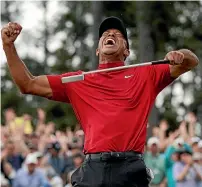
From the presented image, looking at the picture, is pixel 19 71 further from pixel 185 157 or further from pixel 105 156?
pixel 185 157

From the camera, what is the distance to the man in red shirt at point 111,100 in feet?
18.8

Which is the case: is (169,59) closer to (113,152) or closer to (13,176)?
(113,152)

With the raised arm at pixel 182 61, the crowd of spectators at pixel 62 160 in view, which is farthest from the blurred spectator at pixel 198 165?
the raised arm at pixel 182 61

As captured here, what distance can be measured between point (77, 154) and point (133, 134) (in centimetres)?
772

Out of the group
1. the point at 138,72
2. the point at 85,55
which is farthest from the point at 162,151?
the point at 85,55

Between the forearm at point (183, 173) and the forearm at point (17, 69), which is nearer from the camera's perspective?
the forearm at point (17, 69)

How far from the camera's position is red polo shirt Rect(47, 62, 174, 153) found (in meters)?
5.74

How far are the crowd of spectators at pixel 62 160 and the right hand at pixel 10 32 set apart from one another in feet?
23.6

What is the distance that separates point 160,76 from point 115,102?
42 cm

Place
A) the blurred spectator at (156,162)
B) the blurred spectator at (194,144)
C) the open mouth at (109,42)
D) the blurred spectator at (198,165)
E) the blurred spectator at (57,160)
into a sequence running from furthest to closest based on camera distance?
the blurred spectator at (57,160) → the blurred spectator at (156,162) → the blurred spectator at (194,144) → the blurred spectator at (198,165) → the open mouth at (109,42)

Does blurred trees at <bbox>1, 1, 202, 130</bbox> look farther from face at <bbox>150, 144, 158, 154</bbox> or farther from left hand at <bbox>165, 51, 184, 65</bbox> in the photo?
left hand at <bbox>165, 51, 184, 65</bbox>

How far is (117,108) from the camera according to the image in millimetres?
5789

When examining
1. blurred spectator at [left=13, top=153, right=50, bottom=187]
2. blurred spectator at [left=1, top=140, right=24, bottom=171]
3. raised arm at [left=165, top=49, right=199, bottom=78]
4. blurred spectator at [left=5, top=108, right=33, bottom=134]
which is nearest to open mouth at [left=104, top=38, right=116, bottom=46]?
raised arm at [left=165, top=49, right=199, bottom=78]

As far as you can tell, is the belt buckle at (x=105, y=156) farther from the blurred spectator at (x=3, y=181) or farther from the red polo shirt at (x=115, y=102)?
the blurred spectator at (x=3, y=181)
